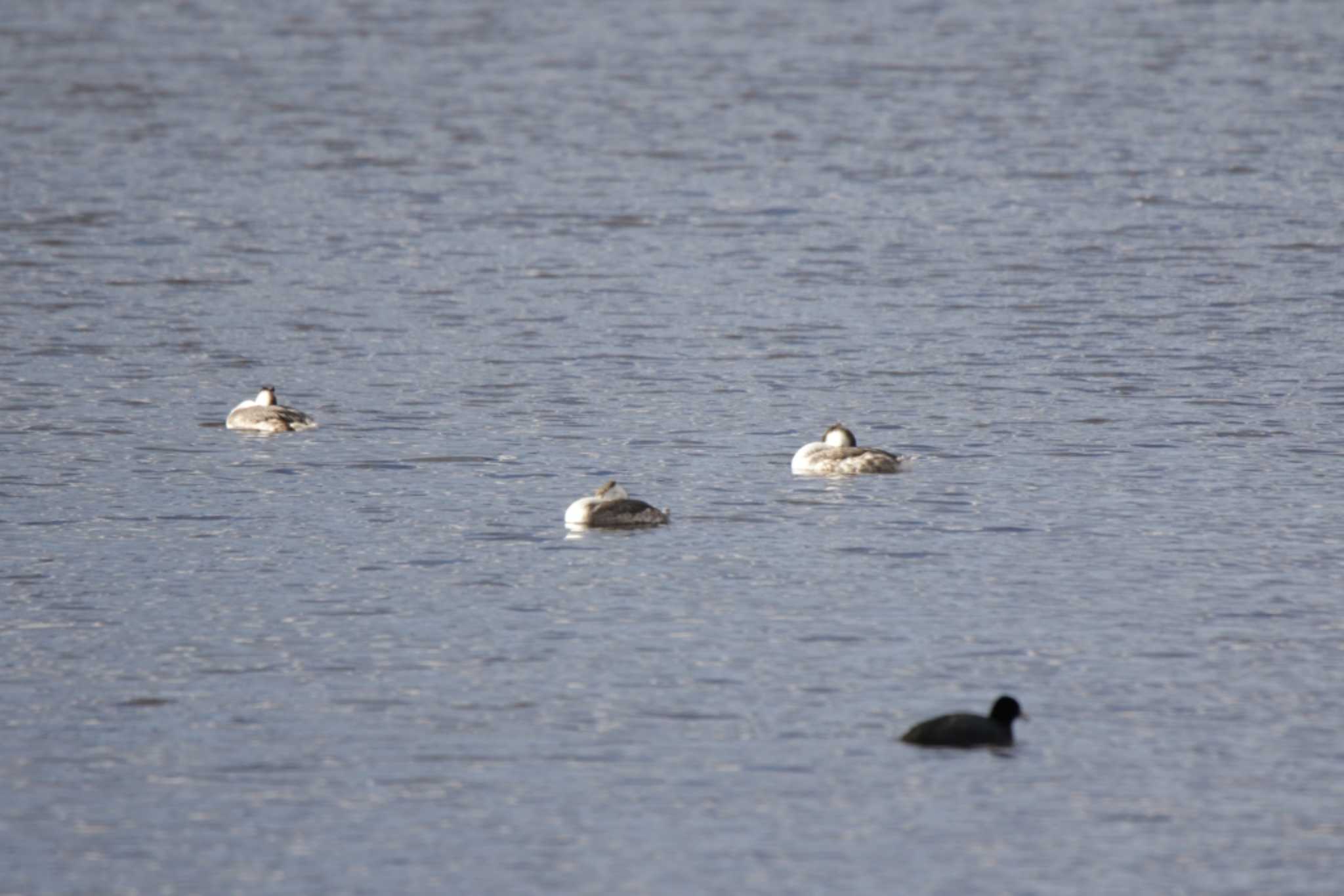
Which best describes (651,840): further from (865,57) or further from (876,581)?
(865,57)

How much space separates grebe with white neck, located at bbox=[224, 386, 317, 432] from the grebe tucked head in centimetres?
520

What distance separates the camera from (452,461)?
66.3ft

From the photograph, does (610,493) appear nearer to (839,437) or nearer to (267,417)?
(839,437)

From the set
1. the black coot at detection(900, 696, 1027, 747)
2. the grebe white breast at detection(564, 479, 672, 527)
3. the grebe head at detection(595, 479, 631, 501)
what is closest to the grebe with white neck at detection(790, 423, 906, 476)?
the grebe white breast at detection(564, 479, 672, 527)

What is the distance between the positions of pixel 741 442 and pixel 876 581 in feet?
15.9

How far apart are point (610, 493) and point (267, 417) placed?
475 centimetres

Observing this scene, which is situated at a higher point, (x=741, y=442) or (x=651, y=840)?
(x=741, y=442)

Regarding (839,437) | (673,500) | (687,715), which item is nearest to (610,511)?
(673,500)

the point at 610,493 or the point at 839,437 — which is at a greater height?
the point at 839,437

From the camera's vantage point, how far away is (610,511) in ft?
57.5

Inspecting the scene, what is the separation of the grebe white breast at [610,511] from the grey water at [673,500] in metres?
0.15

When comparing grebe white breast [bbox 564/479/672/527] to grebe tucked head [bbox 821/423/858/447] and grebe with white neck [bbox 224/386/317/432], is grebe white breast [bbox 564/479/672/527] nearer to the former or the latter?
grebe tucked head [bbox 821/423/858/447]

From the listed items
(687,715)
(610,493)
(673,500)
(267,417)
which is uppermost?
(267,417)

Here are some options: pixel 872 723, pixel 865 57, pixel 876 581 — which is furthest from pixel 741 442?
pixel 865 57
